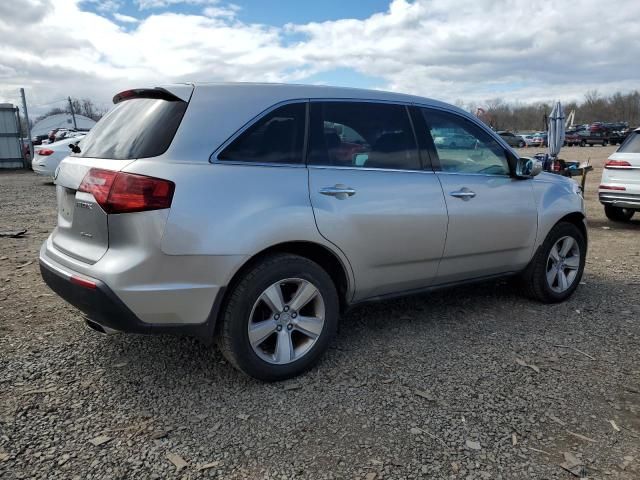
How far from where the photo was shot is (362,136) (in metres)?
3.69

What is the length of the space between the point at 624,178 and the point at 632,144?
641mm

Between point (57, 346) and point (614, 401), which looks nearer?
point (614, 401)

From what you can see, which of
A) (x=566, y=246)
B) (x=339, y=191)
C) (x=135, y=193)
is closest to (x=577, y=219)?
(x=566, y=246)

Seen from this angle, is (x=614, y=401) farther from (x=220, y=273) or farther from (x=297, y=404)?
(x=220, y=273)

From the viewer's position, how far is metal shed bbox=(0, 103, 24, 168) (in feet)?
67.2

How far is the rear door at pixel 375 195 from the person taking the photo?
3416 millimetres

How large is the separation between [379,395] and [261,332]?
0.77 meters

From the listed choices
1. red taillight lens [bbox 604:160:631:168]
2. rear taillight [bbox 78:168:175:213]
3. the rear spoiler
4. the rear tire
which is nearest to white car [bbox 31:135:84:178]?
the rear spoiler

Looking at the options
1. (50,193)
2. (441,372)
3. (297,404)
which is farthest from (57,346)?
(50,193)

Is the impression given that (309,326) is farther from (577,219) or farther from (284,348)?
(577,219)

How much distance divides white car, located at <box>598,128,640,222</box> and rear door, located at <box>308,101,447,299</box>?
634 cm

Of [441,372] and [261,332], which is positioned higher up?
[261,332]

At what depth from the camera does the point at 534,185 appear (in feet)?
15.2

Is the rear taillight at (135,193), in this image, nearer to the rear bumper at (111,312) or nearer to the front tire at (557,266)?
the rear bumper at (111,312)
